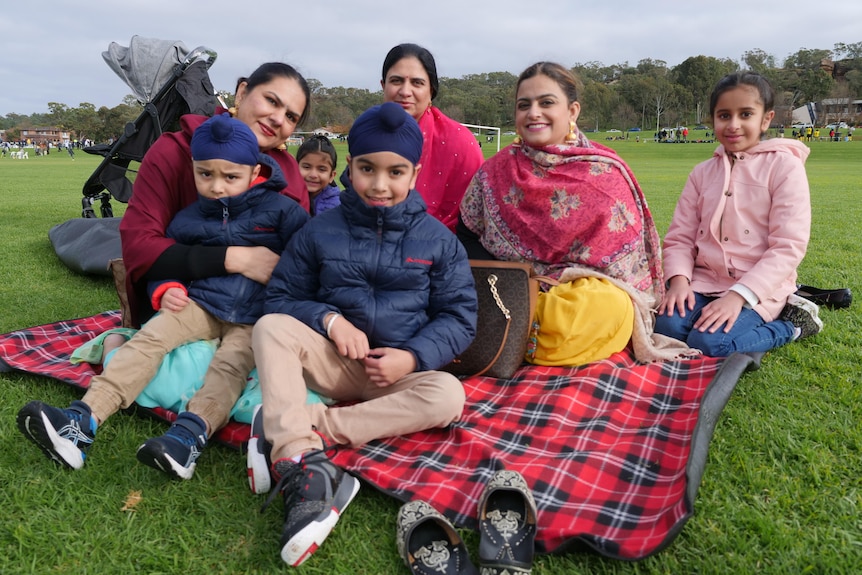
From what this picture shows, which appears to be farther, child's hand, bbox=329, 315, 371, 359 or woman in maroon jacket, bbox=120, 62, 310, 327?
woman in maroon jacket, bbox=120, 62, 310, 327

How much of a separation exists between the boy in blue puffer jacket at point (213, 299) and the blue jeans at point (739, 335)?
2223 millimetres

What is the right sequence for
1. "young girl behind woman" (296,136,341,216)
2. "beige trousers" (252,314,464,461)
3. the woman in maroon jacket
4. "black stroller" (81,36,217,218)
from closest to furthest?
"beige trousers" (252,314,464,461), the woman in maroon jacket, "young girl behind woman" (296,136,341,216), "black stroller" (81,36,217,218)

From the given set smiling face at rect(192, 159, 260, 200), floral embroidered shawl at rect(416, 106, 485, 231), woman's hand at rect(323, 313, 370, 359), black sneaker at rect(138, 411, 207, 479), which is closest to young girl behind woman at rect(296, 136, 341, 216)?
floral embroidered shawl at rect(416, 106, 485, 231)

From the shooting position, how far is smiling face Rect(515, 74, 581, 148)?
135 inches

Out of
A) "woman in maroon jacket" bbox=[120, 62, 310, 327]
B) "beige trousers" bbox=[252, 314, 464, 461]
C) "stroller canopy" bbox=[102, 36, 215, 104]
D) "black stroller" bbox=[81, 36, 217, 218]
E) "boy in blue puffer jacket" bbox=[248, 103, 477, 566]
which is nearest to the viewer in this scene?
"beige trousers" bbox=[252, 314, 464, 461]

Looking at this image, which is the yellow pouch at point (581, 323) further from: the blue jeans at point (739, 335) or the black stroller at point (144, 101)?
the black stroller at point (144, 101)

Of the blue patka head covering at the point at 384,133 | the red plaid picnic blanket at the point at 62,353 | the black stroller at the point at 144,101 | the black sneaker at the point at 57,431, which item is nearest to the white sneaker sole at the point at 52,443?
the black sneaker at the point at 57,431

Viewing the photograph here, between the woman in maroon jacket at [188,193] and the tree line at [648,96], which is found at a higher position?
the tree line at [648,96]

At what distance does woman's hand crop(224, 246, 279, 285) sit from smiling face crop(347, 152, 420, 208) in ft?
2.04

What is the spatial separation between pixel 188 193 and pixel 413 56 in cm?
165

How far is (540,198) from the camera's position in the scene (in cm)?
351

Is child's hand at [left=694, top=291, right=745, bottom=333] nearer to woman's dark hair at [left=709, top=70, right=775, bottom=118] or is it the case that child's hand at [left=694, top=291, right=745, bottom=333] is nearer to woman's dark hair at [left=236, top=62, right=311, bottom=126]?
woman's dark hair at [left=709, top=70, right=775, bottom=118]

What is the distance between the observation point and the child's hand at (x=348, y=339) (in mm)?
2641

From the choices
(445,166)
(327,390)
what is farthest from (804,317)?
(327,390)
